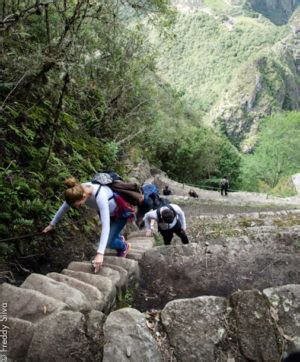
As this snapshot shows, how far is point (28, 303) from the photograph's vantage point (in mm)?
3020

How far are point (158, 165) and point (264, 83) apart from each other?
86.0 meters

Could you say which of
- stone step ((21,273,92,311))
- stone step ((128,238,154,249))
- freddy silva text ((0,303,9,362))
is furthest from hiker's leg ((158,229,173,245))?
freddy silva text ((0,303,9,362))

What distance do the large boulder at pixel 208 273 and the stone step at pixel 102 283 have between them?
68 centimetres

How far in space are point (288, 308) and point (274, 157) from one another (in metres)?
43.1

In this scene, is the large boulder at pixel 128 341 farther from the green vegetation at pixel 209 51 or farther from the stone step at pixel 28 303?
the green vegetation at pixel 209 51

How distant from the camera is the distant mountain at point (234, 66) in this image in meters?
108

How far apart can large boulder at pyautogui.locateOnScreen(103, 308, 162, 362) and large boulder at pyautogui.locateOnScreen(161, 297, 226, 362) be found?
6.4 inches

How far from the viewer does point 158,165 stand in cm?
3406

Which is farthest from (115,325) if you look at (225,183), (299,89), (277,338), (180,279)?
(299,89)

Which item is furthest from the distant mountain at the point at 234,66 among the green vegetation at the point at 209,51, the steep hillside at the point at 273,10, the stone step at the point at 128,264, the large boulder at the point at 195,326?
the large boulder at the point at 195,326

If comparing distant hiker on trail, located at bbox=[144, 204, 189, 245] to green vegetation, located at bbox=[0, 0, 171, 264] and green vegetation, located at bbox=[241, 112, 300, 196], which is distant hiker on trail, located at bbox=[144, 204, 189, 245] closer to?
green vegetation, located at bbox=[0, 0, 171, 264]

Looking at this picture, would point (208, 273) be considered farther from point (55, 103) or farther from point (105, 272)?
point (55, 103)

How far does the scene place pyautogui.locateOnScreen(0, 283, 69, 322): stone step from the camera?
289 centimetres

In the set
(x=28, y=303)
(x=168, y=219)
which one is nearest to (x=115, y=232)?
(x=168, y=219)
